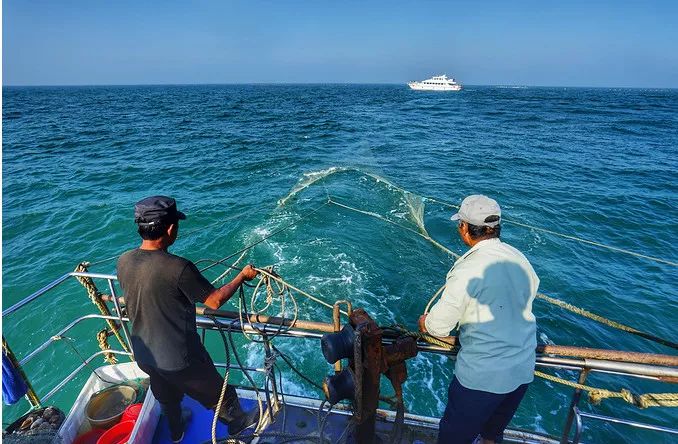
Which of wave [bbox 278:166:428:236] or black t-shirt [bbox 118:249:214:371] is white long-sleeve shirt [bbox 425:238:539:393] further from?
wave [bbox 278:166:428:236]

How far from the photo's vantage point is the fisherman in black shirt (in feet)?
7.64

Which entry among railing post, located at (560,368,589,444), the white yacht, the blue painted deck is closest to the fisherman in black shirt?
the blue painted deck

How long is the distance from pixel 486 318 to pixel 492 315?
0.14 feet

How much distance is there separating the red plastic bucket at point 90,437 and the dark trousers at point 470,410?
2.84 m

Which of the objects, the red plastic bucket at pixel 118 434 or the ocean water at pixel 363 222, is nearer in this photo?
the red plastic bucket at pixel 118 434

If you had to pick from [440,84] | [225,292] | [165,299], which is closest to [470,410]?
[225,292]

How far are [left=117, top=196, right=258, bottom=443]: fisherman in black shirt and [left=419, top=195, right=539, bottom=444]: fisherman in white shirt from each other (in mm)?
1484

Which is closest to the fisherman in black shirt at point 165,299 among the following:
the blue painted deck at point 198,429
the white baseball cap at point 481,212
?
the blue painted deck at point 198,429

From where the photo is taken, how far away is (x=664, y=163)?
2047 cm

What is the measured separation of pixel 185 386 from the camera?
2.66m

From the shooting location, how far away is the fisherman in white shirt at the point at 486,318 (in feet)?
7.08

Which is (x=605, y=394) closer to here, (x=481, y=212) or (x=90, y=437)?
(x=481, y=212)

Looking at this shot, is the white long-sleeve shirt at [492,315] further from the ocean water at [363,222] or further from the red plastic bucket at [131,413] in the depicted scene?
the ocean water at [363,222]

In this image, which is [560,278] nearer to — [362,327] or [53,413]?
[362,327]
